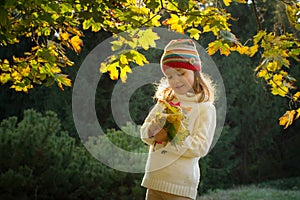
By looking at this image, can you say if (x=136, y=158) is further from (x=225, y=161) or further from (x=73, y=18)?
(x=225, y=161)

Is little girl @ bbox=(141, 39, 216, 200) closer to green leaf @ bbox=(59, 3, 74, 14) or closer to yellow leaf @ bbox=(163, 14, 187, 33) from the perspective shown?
yellow leaf @ bbox=(163, 14, 187, 33)

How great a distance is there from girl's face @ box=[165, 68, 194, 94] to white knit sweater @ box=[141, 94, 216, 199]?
0.22 feet

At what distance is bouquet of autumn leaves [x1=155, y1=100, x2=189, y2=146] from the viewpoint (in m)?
1.65

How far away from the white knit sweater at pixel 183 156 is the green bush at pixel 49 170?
10.5ft

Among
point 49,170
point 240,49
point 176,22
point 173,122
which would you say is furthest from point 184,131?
point 49,170

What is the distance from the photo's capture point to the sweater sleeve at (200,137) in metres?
1.74

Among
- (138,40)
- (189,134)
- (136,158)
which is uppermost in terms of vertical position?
(138,40)

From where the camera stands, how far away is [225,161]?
27.6 ft

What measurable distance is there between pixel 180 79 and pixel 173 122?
9.7 inches

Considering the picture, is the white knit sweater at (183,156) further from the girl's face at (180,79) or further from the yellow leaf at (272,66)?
the yellow leaf at (272,66)

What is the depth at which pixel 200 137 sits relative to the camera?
70.0 inches

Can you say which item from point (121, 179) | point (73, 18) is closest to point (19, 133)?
point (121, 179)

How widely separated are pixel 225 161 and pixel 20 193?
4.39 meters

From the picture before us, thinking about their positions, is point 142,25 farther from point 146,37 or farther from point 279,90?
point 279,90
